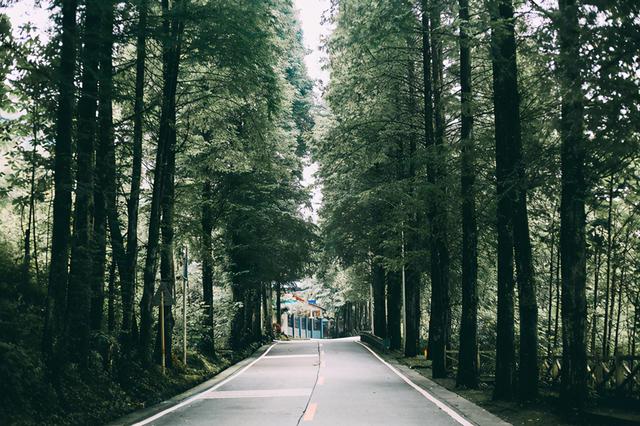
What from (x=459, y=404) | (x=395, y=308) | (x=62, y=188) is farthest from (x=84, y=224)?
(x=395, y=308)

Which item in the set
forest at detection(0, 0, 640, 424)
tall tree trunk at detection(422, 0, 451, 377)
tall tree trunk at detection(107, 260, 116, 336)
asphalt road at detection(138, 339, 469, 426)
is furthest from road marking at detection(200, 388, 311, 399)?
tall tree trunk at detection(422, 0, 451, 377)

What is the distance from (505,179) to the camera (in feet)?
39.4

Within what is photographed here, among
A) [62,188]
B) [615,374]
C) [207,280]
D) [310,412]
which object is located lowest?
[310,412]

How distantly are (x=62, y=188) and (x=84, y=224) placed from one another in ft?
6.01

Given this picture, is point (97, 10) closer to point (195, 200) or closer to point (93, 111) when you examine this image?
point (93, 111)

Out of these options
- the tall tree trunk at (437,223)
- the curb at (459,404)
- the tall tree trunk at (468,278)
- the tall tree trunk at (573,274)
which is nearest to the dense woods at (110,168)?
the tall tree trunk at (437,223)

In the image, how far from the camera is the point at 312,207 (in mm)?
35188

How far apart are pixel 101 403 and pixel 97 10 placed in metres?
7.18

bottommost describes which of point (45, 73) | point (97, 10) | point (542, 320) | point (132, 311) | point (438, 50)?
point (542, 320)

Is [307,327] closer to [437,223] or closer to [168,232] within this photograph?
[168,232]

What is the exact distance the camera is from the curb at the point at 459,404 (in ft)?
33.7

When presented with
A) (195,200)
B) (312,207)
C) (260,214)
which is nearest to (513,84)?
(195,200)

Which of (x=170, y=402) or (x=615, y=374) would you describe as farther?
(x=170, y=402)

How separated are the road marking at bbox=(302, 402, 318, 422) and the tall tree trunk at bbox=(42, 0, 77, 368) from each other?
4.28m
